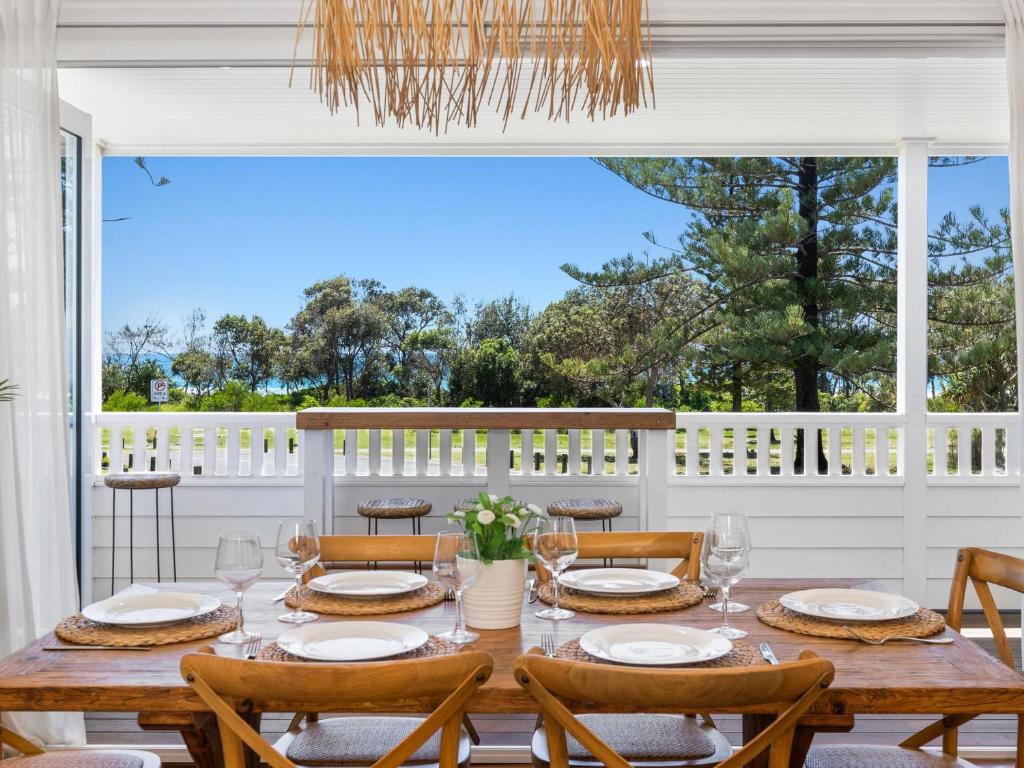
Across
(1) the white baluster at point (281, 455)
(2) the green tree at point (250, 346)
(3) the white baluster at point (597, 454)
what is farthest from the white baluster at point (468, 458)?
(2) the green tree at point (250, 346)

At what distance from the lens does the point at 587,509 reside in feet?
13.4

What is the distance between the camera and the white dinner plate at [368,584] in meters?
2.21

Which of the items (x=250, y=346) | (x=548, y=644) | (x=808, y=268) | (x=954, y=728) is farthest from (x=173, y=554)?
(x=808, y=268)

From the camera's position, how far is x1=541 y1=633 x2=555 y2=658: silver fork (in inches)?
70.1

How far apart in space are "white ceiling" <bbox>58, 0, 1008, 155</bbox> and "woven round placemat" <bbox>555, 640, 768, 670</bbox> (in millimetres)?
2109

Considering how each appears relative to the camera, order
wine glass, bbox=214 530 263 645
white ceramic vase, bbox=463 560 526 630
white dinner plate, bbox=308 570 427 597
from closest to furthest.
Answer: wine glass, bbox=214 530 263 645, white ceramic vase, bbox=463 560 526 630, white dinner plate, bbox=308 570 427 597

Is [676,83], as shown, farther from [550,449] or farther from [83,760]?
[83,760]

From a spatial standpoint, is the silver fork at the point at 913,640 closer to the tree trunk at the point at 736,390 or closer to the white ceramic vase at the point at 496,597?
the white ceramic vase at the point at 496,597

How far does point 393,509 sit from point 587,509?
33.0 inches

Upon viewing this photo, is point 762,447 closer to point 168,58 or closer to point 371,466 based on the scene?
point 371,466

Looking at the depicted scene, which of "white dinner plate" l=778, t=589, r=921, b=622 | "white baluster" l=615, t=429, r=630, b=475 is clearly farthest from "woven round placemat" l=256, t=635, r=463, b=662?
"white baluster" l=615, t=429, r=630, b=475

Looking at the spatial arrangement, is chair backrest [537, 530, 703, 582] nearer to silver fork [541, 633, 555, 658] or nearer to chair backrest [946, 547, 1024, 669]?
chair backrest [946, 547, 1024, 669]

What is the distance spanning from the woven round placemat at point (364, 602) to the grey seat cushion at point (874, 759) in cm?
89

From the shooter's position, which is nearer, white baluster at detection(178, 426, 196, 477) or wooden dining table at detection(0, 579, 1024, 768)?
wooden dining table at detection(0, 579, 1024, 768)
